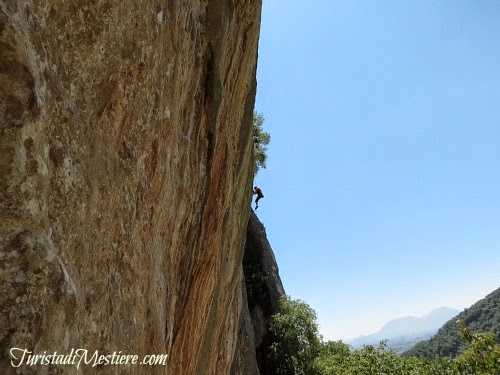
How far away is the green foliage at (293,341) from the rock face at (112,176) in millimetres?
20485

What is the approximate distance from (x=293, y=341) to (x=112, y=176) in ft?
89.0

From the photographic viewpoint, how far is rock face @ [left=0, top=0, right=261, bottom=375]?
119 inches

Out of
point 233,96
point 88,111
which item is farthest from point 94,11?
point 233,96

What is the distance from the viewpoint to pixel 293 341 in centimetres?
2872

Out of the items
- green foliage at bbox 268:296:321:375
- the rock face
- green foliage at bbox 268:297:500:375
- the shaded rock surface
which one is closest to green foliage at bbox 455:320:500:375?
A: green foliage at bbox 268:297:500:375

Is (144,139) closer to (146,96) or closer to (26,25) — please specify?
(146,96)

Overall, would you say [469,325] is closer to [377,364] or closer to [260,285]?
[377,364]

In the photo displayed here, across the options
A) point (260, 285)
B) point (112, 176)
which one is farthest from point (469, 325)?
point (112, 176)

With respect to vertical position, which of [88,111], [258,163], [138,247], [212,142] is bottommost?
[138,247]

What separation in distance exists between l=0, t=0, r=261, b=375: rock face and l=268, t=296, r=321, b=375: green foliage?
807 inches

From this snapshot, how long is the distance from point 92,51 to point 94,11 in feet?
1.61

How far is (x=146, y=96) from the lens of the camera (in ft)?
18.6

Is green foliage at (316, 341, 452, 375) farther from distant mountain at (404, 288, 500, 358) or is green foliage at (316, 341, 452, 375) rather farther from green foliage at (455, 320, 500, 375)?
distant mountain at (404, 288, 500, 358)

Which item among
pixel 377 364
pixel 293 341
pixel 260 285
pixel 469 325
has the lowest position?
pixel 377 364
